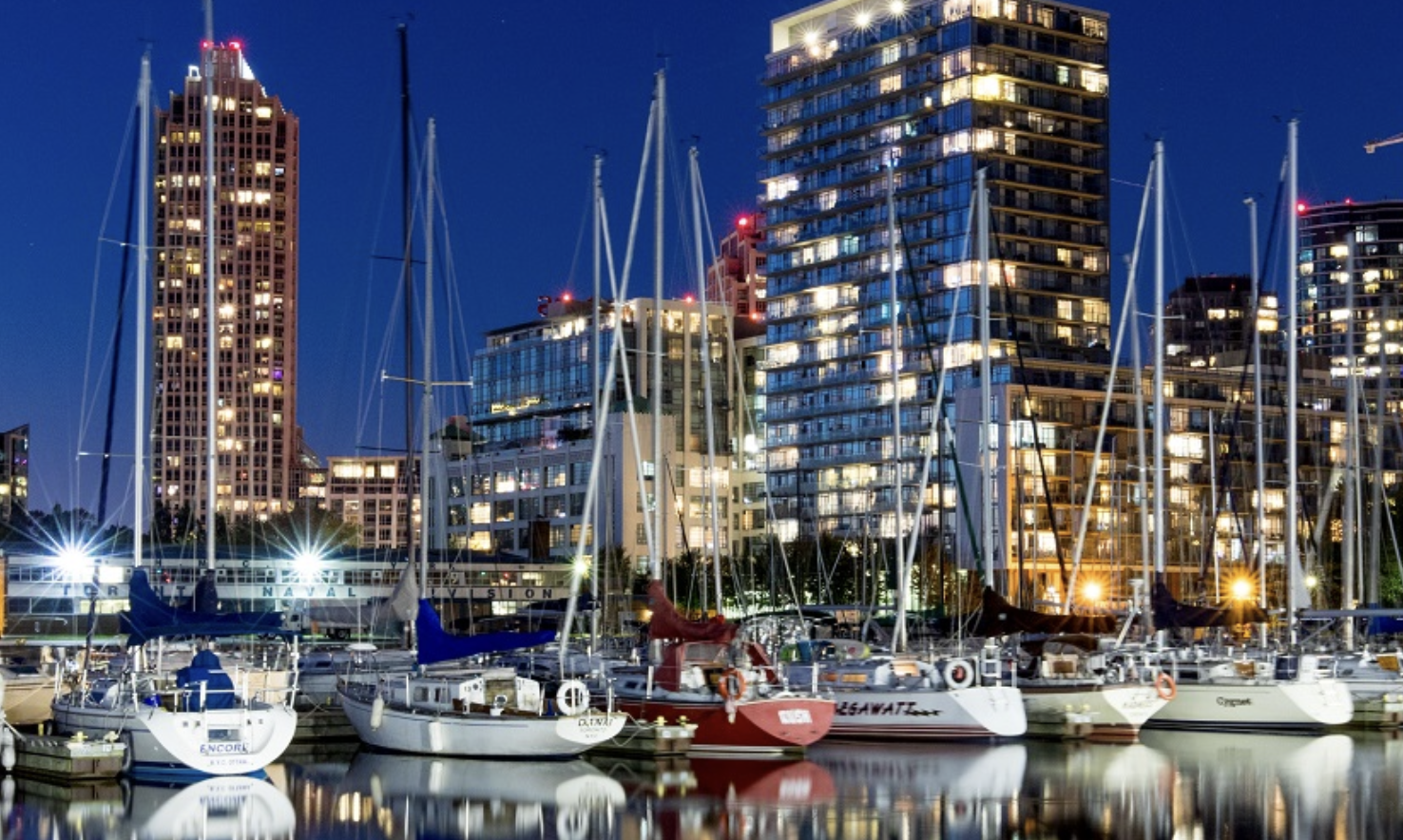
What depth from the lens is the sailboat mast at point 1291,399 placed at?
218 ft

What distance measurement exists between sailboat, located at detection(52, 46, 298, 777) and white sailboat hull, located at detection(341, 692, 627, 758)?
168 inches

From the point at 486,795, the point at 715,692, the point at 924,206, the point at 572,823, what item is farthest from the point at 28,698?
the point at 924,206

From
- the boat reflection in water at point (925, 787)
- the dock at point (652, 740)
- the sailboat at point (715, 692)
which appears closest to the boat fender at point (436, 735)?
the dock at point (652, 740)

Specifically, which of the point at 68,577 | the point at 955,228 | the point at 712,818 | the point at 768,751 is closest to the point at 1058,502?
the point at 955,228

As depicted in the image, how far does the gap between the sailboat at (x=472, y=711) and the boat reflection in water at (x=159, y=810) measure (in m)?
5.99

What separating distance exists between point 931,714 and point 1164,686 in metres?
7.41

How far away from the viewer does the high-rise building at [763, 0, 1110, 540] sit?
595 ft

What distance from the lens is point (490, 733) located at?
50.8 meters

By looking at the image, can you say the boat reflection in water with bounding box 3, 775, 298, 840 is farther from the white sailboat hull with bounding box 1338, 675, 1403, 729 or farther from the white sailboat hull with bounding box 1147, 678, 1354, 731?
the white sailboat hull with bounding box 1338, 675, 1403, 729

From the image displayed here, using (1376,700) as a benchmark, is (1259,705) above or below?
above

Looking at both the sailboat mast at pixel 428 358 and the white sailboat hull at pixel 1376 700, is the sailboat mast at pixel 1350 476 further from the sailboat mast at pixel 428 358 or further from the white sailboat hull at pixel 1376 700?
the sailboat mast at pixel 428 358

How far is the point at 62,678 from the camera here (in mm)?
56344

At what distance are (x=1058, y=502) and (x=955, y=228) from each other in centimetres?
2742

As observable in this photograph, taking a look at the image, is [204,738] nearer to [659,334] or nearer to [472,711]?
[472,711]
